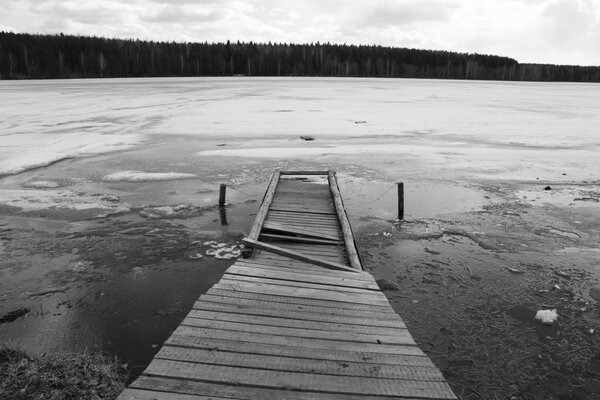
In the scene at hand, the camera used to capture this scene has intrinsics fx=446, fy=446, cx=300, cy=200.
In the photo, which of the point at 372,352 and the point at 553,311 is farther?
the point at 553,311

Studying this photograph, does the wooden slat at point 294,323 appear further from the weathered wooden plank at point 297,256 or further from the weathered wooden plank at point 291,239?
the weathered wooden plank at point 291,239

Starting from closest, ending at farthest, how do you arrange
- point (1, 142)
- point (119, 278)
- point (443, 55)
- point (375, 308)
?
1. point (375, 308)
2. point (119, 278)
3. point (1, 142)
4. point (443, 55)

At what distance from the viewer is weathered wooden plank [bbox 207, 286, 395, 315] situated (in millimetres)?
4910

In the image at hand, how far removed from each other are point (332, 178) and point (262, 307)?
22.2 feet

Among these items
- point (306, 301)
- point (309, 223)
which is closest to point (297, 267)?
point (306, 301)

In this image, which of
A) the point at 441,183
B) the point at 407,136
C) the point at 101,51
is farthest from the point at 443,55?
the point at 441,183

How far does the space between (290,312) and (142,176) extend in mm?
8928

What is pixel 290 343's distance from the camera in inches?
160

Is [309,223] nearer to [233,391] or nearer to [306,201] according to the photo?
[306,201]

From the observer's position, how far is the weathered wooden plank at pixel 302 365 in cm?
359

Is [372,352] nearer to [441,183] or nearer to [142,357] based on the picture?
[142,357]

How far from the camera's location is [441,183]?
12.0 meters

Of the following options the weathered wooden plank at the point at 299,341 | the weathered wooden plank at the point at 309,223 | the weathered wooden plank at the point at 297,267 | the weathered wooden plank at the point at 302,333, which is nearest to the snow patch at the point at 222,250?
the weathered wooden plank at the point at 309,223

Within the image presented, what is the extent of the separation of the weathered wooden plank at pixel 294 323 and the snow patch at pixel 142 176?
326 inches
